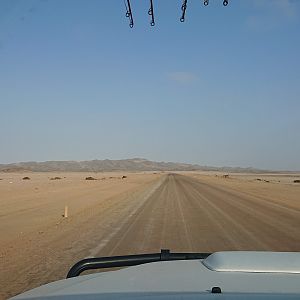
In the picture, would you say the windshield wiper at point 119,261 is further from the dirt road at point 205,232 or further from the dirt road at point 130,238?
the dirt road at point 205,232

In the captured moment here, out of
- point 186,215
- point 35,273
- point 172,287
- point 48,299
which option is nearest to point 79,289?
point 48,299

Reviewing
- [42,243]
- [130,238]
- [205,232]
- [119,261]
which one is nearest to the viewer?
[119,261]

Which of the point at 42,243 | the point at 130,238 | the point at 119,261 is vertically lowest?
the point at 42,243

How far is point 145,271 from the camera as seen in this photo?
12.6ft

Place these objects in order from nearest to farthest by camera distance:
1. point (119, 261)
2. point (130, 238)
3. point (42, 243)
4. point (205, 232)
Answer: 1. point (119, 261)
2. point (42, 243)
3. point (130, 238)
4. point (205, 232)

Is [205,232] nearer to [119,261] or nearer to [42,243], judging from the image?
[42,243]

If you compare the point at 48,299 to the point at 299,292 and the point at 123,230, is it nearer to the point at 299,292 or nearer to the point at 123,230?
the point at 299,292

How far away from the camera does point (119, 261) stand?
4379mm

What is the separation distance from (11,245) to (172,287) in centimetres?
1186

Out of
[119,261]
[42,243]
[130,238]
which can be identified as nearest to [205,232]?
[130,238]

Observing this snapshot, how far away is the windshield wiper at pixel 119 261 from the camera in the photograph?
4336mm

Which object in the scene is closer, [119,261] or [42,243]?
[119,261]

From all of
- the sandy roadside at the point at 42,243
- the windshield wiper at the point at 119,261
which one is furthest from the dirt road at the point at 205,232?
the windshield wiper at the point at 119,261

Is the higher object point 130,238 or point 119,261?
point 119,261
